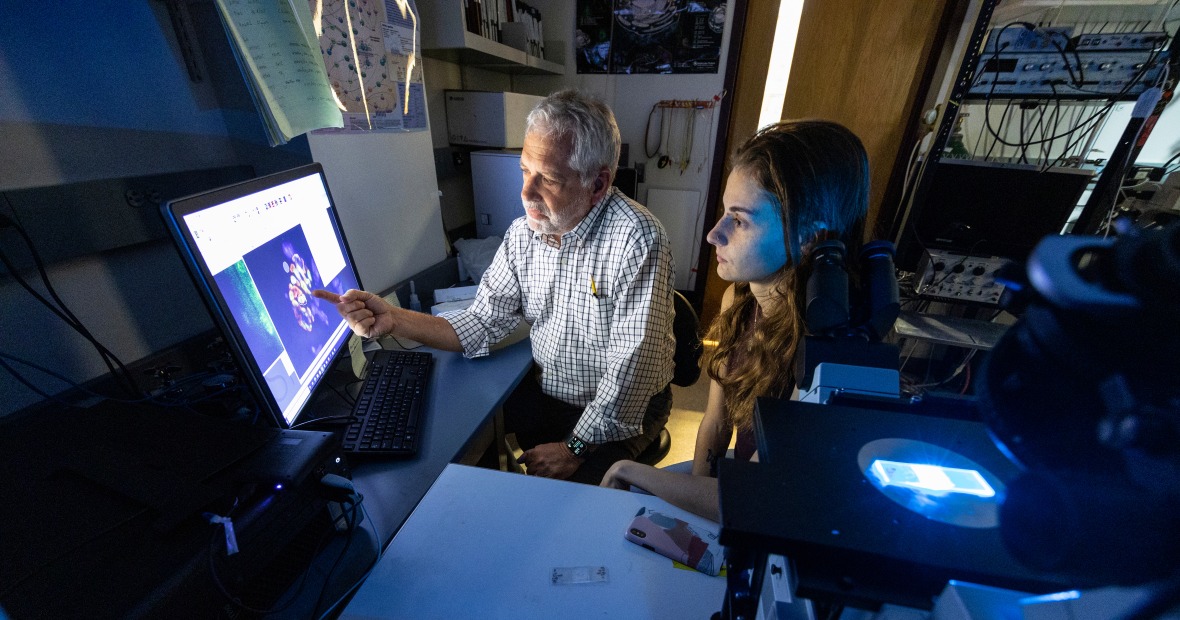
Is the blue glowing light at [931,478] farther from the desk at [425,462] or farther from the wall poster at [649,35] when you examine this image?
the wall poster at [649,35]

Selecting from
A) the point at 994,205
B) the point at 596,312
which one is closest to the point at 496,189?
the point at 596,312

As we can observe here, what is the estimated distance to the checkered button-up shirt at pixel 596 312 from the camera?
124 cm

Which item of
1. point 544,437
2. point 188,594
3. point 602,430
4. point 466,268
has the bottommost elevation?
point 544,437

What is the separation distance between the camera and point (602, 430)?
124 cm

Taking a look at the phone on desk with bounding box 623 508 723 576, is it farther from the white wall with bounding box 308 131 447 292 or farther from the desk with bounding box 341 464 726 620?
the white wall with bounding box 308 131 447 292

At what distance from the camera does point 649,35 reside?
8.70 ft

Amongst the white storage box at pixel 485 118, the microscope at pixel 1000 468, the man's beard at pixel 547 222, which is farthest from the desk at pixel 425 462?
the white storage box at pixel 485 118

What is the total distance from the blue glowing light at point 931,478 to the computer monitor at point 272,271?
80cm

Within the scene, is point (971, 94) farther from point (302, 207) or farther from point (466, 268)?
point (302, 207)

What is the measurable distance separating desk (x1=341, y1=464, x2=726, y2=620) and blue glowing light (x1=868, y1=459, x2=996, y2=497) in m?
0.34

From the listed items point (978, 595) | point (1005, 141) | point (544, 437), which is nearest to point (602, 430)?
point (544, 437)

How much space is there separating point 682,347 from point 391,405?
34.8 inches

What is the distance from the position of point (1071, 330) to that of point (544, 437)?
1.39 meters

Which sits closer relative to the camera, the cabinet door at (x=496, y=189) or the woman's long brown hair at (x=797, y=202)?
the woman's long brown hair at (x=797, y=202)
